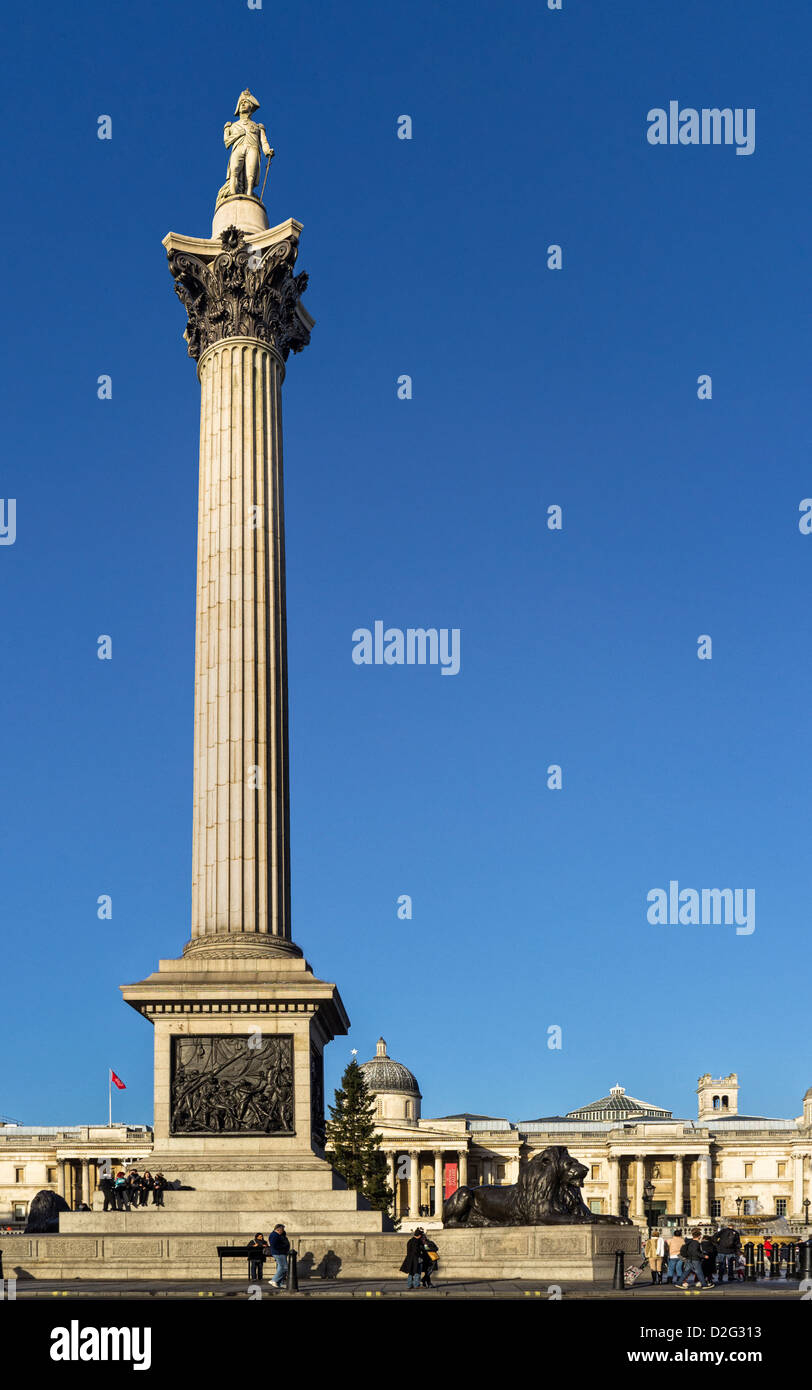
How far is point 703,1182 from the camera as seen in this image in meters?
170

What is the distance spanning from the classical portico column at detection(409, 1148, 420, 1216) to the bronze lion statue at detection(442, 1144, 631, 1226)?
133 m

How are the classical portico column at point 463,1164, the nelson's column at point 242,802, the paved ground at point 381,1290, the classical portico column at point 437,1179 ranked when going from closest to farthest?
the paved ground at point 381,1290 < the nelson's column at point 242,802 < the classical portico column at point 463,1164 < the classical portico column at point 437,1179

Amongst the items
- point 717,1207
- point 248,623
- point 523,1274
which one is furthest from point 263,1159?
point 717,1207

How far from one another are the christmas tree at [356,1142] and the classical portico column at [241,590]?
55.4 meters

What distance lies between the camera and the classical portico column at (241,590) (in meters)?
43.2

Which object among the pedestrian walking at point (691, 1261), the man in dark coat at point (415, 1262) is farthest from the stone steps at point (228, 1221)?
the pedestrian walking at point (691, 1261)

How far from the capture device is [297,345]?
1976 inches

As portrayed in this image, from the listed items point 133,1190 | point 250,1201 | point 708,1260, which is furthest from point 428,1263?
point 133,1190

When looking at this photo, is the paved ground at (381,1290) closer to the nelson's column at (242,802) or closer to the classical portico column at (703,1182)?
the nelson's column at (242,802)

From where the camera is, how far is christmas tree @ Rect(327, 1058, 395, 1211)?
96.1m

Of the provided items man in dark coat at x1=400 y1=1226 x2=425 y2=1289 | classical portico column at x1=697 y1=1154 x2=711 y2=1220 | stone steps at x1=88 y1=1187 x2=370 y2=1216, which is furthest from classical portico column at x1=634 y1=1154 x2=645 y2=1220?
man in dark coat at x1=400 y1=1226 x2=425 y2=1289

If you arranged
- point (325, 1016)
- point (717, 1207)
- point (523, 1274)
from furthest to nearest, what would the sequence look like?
point (717, 1207) < point (325, 1016) < point (523, 1274)
